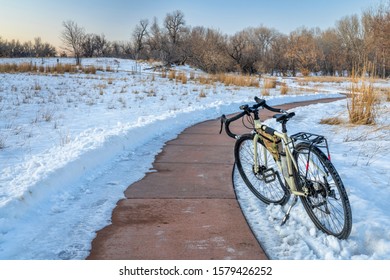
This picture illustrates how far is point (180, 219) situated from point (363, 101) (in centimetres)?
550

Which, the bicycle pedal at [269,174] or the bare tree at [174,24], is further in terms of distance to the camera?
the bare tree at [174,24]

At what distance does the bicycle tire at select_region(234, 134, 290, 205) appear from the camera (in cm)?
339

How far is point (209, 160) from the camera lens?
5098 mm

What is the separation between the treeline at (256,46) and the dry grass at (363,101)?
982cm

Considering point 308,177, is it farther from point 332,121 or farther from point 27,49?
point 27,49

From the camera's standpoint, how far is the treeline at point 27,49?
173 ft

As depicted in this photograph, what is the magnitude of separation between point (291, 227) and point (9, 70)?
23653 millimetres

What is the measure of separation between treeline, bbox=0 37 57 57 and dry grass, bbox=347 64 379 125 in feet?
177

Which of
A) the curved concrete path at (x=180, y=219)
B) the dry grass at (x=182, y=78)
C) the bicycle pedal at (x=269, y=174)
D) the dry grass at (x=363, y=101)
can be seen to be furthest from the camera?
the dry grass at (x=182, y=78)

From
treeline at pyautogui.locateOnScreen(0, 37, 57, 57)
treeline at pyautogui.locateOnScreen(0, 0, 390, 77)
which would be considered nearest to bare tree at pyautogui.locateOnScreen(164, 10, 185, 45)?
treeline at pyautogui.locateOnScreen(0, 0, 390, 77)

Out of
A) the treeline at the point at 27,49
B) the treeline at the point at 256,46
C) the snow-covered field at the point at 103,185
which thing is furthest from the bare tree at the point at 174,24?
the snow-covered field at the point at 103,185

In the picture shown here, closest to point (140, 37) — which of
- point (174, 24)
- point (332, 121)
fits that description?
point (174, 24)

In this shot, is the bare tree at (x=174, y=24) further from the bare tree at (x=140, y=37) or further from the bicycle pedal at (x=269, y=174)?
the bicycle pedal at (x=269, y=174)
